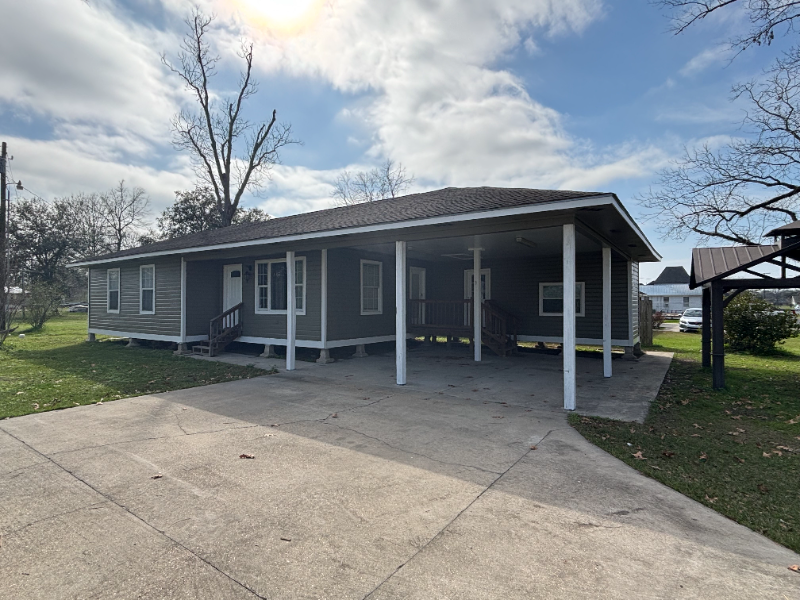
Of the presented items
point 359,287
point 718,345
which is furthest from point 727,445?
point 359,287

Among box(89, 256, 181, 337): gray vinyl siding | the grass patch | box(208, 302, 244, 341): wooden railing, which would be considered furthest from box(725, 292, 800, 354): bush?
box(89, 256, 181, 337): gray vinyl siding

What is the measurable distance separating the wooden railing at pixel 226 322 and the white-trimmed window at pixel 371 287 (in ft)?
11.5

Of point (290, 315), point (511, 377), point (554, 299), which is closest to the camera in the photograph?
point (511, 377)

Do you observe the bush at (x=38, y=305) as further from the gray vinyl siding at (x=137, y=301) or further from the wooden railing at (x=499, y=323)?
the wooden railing at (x=499, y=323)

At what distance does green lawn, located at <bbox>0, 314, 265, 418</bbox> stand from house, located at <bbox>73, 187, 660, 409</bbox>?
1.21 metres

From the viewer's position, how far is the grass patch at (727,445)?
10.9 feet

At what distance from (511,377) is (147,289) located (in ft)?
37.2

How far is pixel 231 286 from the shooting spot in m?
12.8

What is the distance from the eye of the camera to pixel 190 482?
12.0 feet

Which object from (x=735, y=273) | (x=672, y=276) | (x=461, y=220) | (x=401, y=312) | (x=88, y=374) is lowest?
(x=88, y=374)

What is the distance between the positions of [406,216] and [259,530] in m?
5.64

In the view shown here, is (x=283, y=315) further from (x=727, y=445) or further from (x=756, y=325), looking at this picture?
(x=756, y=325)

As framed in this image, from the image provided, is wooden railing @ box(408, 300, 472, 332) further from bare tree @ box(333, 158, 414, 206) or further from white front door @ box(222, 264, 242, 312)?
bare tree @ box(333, 158, 414, 206)

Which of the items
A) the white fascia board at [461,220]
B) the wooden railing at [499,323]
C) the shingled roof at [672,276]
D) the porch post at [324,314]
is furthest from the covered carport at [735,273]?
the shingled roof at [672,276]
